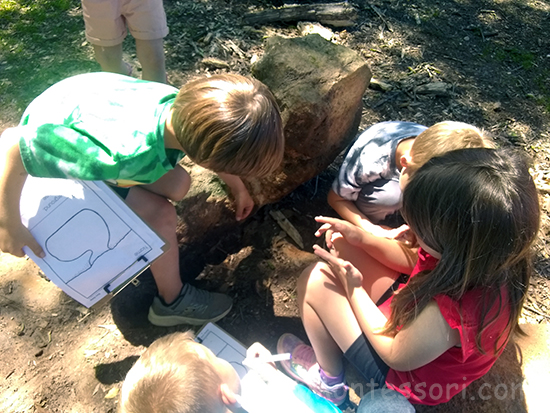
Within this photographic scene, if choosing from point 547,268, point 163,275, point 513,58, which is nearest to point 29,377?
point 163,275

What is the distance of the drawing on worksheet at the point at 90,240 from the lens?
162cm

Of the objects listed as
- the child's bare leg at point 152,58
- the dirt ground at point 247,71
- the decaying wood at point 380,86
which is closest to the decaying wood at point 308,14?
the dirt ground at point 247,71

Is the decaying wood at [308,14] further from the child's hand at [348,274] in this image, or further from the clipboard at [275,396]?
the clipboard at [275,396]

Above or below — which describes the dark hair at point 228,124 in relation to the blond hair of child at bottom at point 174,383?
above

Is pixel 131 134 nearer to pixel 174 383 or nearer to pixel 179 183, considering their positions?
pixel 179 183

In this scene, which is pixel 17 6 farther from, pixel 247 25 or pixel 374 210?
pixel 374 210

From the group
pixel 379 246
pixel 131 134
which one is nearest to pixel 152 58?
pixel 131 134

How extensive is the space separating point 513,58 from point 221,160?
10.2ft

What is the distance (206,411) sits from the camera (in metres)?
1.24

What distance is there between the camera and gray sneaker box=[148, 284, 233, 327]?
1.94 metres

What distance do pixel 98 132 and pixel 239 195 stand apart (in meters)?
0.76

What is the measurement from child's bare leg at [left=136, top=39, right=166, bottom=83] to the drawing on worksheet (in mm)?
1226

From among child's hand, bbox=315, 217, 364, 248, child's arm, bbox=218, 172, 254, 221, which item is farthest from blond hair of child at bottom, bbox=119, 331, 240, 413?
child's arm, bbox=218, 172, 254, 221

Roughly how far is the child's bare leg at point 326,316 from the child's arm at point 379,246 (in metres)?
0.17
